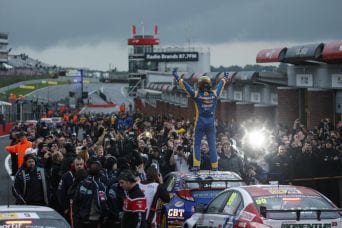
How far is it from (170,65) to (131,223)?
138940mm

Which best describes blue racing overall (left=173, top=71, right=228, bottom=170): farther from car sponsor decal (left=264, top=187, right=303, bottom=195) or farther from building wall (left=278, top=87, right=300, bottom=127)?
building wall (left=278, top=87, right=300, bottom=127)

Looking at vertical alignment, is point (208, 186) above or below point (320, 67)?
below

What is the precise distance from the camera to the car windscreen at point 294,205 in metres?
12.3

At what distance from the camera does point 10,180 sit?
1155 inches

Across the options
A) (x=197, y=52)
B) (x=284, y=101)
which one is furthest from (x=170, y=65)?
(x=284, y=101)

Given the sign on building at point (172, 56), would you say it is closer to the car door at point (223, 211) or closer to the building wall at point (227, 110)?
the building wall at point (227, 110)

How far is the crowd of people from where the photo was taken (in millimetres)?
13891

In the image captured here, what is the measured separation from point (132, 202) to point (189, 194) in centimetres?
275

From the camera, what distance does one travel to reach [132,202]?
13227 mm

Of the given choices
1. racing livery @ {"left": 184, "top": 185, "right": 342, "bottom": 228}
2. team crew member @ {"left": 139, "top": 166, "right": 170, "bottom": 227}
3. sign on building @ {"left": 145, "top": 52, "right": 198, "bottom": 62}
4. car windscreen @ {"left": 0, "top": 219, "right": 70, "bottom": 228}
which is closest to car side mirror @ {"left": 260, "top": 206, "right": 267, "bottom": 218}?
racing livery @ {"left": 184, "top": 185, "right": 342, "bottom": 228}

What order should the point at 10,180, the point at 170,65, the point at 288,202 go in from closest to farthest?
the point at 288,202 < the point at 10,180 < the point at 170,65

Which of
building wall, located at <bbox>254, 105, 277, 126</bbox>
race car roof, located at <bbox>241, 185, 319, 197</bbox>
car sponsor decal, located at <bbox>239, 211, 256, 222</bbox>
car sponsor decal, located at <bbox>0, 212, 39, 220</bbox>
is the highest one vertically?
building wall, located at <bbox>254, 105, 277, 126</bbox>

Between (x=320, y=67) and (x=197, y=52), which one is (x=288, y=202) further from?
(x=197, y=52)

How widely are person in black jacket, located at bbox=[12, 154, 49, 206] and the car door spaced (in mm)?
3181
